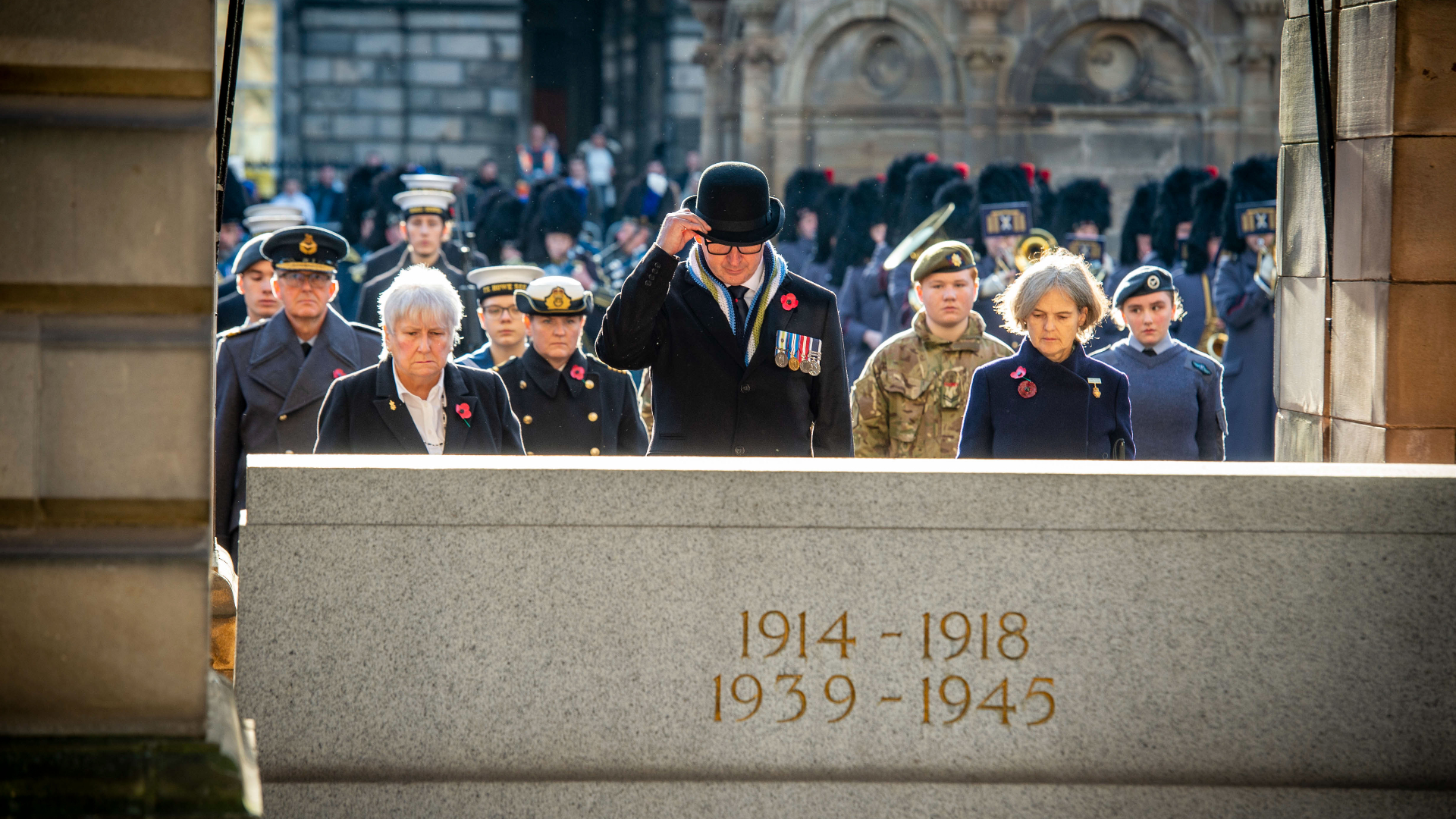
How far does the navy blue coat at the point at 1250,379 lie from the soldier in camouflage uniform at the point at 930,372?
179 inches

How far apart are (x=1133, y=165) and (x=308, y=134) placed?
21128mm

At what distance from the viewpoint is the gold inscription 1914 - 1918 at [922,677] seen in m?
4.35

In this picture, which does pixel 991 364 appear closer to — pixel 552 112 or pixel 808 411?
pixel 808 411

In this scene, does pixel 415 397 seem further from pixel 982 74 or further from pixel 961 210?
pixel 982 74

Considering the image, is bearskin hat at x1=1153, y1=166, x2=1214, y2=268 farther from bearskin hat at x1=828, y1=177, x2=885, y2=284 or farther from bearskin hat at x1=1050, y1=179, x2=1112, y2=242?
bearskin hat at x1=828, y1=177, x2=885, y2=284

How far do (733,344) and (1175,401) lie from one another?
2.68m

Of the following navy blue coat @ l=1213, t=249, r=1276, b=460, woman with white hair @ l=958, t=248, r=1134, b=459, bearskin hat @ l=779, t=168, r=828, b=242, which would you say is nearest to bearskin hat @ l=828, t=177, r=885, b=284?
bearskin hat @ l=779, t=168, r=828, b=242

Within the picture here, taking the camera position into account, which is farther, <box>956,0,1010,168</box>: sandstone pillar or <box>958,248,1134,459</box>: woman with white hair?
<box>956,0,1010,168</box>: sandstone pillar

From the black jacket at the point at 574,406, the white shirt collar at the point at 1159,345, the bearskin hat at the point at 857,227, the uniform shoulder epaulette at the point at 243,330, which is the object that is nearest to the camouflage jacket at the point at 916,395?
the black jacket at the point at 574,406

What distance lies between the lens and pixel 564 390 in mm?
7086

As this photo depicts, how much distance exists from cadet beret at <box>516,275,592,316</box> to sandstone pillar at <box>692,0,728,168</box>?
1777cm

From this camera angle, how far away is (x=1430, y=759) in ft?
14.4

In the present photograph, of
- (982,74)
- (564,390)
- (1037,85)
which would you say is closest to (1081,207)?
(982,74)

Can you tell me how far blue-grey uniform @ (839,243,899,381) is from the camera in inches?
540
